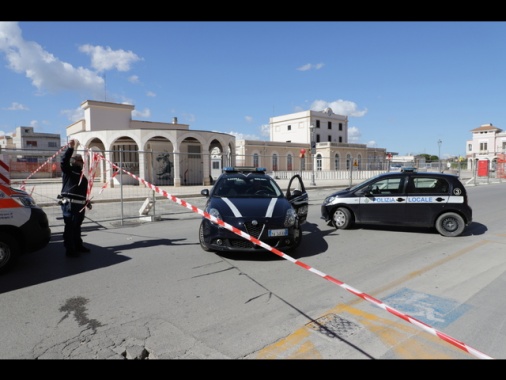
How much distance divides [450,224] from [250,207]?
5143 millimetres

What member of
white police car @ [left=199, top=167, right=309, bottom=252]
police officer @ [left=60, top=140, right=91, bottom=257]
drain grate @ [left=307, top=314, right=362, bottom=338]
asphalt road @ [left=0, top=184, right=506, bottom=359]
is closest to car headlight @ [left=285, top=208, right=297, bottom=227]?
white police car @ [left=199, top=167, right=309, bottom=252]

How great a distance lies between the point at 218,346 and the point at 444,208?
697 centimetres

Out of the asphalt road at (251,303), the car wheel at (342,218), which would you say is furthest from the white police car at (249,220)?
the car wheel at (342,218)

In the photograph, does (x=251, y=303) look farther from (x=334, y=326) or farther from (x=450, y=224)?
(x=450, y=224)

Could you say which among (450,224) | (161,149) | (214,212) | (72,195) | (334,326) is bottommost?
(334,326)

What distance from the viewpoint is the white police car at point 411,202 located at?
7.84 metres

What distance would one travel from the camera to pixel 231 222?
5.53 m

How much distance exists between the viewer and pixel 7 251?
4.93m

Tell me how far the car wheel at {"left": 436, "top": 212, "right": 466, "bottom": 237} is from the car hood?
4.14 metres

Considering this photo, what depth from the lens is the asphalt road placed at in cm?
297

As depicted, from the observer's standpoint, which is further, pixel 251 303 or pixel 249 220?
pixel 249 220

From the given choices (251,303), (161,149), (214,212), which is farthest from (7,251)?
(161,149)
